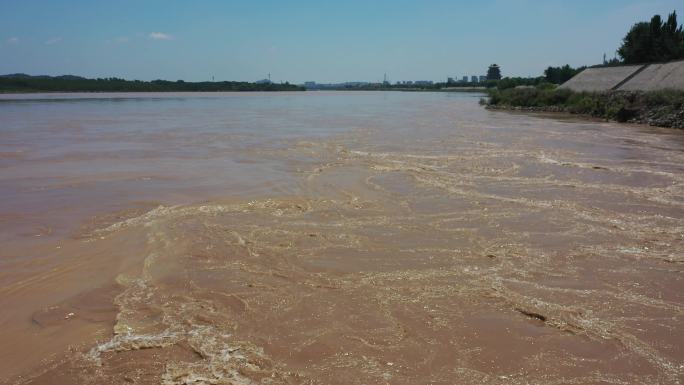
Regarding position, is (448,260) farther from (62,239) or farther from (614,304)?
(62,239)

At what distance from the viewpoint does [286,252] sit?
706cm

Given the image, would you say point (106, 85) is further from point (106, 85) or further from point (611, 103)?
point (611, 103)

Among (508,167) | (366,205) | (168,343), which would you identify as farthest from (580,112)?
(168,343)

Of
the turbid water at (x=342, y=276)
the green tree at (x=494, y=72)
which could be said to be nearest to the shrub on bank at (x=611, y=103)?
the turbid water at (x=342, y=276)

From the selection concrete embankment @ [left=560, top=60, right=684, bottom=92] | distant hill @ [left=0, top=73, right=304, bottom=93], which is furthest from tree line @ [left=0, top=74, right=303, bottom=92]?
concrete embankment @ [left=560, top=60, right=684, bottom=92]

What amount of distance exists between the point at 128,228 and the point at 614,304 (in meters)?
7.05

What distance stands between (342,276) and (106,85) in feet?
391

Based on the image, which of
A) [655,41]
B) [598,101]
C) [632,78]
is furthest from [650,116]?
[655,41]

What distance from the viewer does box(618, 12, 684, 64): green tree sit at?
1872 inches

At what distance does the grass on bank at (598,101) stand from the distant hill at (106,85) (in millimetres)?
88033

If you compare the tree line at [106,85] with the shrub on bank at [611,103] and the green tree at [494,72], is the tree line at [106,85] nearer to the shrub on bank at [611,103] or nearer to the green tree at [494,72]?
the green tree at [494,72]

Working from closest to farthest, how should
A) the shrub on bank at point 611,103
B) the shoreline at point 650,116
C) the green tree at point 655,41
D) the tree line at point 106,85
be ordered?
the shoreline at point 650,116 < the shrub on bank at point 611,103 < the green tree at point 655,41 < the tree line at point 106,85

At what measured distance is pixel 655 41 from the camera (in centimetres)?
4841

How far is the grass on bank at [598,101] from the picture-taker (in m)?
→ 28.1
